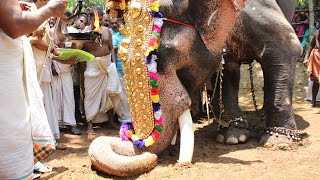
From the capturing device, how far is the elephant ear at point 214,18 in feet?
13.1

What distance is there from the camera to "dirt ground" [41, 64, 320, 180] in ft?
12.6

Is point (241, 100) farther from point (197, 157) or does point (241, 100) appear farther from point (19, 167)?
point (19, 167)

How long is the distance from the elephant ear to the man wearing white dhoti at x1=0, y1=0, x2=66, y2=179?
74.4 inches

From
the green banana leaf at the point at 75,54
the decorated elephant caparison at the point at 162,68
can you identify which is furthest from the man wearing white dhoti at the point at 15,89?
the green banana leaf at the point at 75,54

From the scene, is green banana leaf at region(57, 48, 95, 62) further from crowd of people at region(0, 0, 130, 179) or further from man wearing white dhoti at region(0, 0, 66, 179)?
man wearing white dhoti at region(0, 0, 66, 179)

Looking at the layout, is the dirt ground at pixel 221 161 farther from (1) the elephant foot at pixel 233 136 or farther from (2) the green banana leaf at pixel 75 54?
(2) the green banana leaf at pixel 75 54

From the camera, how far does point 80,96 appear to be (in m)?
A: 6.67

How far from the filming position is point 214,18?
13.2 feet

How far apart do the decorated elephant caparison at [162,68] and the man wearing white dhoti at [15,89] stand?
1.45m

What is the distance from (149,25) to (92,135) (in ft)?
8.42

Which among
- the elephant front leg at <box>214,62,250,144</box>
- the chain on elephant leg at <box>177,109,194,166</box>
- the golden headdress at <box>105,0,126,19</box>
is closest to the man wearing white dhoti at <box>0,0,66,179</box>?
the chain on elephant leg at <box>177,109,194,166</box>

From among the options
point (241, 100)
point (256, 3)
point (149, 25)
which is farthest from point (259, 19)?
point (241, 100)

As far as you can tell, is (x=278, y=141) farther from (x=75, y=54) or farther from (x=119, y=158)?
(x=75, y=54)

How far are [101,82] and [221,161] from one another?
273 centimetres
